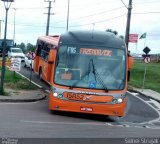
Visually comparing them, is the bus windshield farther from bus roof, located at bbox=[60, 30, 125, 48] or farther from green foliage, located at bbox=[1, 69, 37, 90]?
green foliage, located at bbox=[1, 69, 37, 90]

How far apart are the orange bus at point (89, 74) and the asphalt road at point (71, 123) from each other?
555 mm

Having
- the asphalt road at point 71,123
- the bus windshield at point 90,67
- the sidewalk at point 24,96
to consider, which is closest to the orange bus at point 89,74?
the bus windshield at point 90,67

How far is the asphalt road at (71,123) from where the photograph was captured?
523 inches

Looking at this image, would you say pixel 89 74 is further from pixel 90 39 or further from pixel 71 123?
pixel 71 123

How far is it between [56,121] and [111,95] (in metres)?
2.65

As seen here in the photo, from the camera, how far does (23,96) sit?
79.3 ft

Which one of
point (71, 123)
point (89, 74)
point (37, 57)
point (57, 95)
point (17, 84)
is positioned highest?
point (89, 74)

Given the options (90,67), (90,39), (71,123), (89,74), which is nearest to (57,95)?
(89,74)

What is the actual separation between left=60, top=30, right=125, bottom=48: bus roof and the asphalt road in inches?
107

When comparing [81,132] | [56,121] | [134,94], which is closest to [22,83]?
[134,94]

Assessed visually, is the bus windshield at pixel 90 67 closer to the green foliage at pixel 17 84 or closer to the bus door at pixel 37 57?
the green foliage at pixel 17 84

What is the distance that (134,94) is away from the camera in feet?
109

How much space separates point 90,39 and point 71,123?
4136 mm

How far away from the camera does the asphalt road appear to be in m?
13.3
